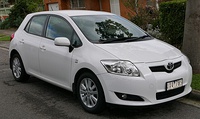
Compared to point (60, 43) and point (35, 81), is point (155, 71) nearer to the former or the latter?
point (60, 43)

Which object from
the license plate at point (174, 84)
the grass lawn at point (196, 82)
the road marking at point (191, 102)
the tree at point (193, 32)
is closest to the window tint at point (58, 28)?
the license plate at point (174, 84)

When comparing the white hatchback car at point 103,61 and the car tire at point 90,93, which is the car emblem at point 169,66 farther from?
the car tire at point 90,93

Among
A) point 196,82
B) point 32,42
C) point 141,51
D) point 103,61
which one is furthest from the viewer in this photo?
point 32,42

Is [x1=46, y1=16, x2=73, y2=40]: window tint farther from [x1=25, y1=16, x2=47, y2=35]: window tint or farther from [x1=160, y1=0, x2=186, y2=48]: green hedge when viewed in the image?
[x1=160, y1=0, x2=186, y2=48]: green hedge

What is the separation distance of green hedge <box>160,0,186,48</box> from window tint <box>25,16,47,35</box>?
452 cm

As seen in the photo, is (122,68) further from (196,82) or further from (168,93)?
(196,82)

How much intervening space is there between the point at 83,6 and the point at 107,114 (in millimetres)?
20592

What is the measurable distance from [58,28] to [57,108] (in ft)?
4.96

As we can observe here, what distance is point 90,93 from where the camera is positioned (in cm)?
456

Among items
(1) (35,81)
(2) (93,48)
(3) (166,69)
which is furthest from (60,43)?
(1) (35,81)

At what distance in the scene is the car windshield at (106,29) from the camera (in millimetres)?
4969

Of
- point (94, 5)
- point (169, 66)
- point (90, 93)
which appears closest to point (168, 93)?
point (169, 66)

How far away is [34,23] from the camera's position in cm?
628

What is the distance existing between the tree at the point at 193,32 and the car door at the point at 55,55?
2.64m
